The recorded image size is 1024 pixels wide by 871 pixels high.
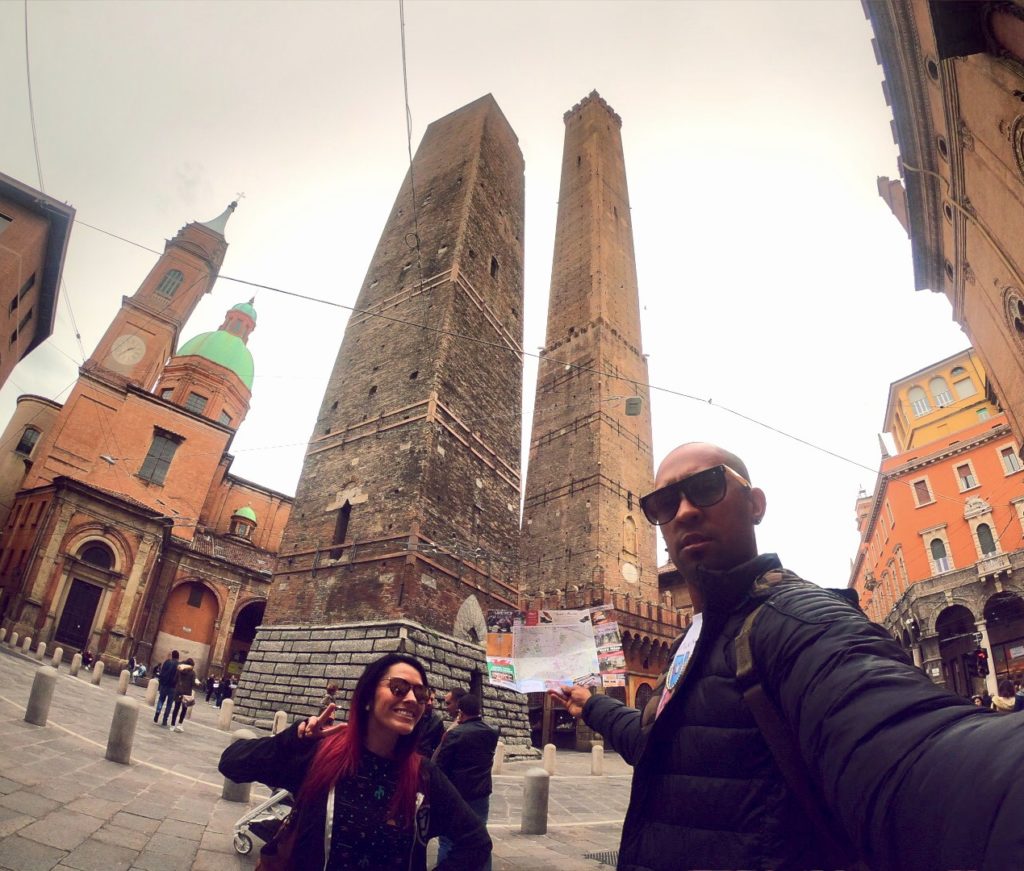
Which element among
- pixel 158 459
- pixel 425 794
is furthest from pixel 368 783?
pixel 158 459

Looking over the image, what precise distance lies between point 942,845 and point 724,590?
67 cm

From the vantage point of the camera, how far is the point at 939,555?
2305 centimetres

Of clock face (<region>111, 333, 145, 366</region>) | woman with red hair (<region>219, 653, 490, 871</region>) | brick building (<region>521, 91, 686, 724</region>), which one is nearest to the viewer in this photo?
woman with red hair (<region>219, 653, 490, 871</region>)

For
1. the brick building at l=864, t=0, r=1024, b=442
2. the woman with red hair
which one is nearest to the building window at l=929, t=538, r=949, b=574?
the brick building at l=864, t=0, r=1024, b=442

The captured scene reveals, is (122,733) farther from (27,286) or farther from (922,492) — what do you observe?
(922,492)

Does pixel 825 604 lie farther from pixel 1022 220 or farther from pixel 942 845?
pixel 1022 220

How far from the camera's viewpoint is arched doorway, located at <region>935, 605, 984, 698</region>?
20.3 m

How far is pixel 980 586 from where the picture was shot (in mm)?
20500

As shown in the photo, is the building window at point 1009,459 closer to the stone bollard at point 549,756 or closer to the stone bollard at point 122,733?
the stone bollard at point 549,756

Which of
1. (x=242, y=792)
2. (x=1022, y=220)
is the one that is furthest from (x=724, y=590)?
(x=1022, y=220)

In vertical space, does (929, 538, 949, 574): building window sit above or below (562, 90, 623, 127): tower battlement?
below

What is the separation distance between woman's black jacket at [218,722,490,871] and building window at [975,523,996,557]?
26.8 metres

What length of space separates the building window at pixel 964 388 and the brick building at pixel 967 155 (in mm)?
20034

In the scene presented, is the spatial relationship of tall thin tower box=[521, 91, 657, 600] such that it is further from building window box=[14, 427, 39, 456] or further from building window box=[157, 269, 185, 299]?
building window box=[14, 427, 39, 456]
